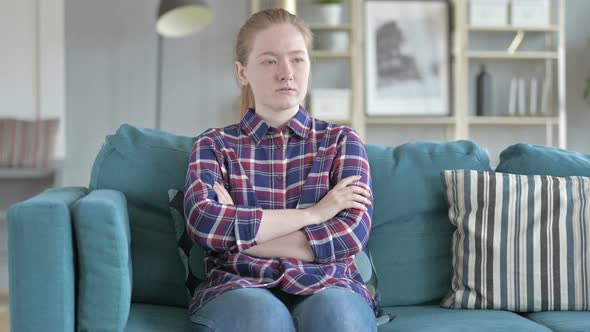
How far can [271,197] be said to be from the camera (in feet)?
6.54

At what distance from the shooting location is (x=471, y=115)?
5164 millimetres

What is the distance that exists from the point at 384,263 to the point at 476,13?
122 inches

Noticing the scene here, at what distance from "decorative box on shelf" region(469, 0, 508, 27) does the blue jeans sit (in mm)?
3502

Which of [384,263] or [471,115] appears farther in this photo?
[471,115]

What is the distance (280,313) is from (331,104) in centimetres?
326

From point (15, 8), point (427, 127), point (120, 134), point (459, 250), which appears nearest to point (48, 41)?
point (15, 8)

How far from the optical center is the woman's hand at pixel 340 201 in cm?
192

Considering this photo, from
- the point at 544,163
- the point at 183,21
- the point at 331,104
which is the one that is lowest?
the point at 544,163

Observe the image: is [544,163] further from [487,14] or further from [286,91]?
[487,14]

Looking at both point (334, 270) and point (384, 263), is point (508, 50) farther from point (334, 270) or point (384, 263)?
point (334, 270)

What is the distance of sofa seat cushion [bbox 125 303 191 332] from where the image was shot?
1838mm

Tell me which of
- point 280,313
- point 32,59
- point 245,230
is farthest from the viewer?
point 32,59

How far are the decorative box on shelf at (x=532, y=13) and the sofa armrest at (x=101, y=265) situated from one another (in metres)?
3.80

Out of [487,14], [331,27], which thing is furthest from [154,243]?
[487,14]
